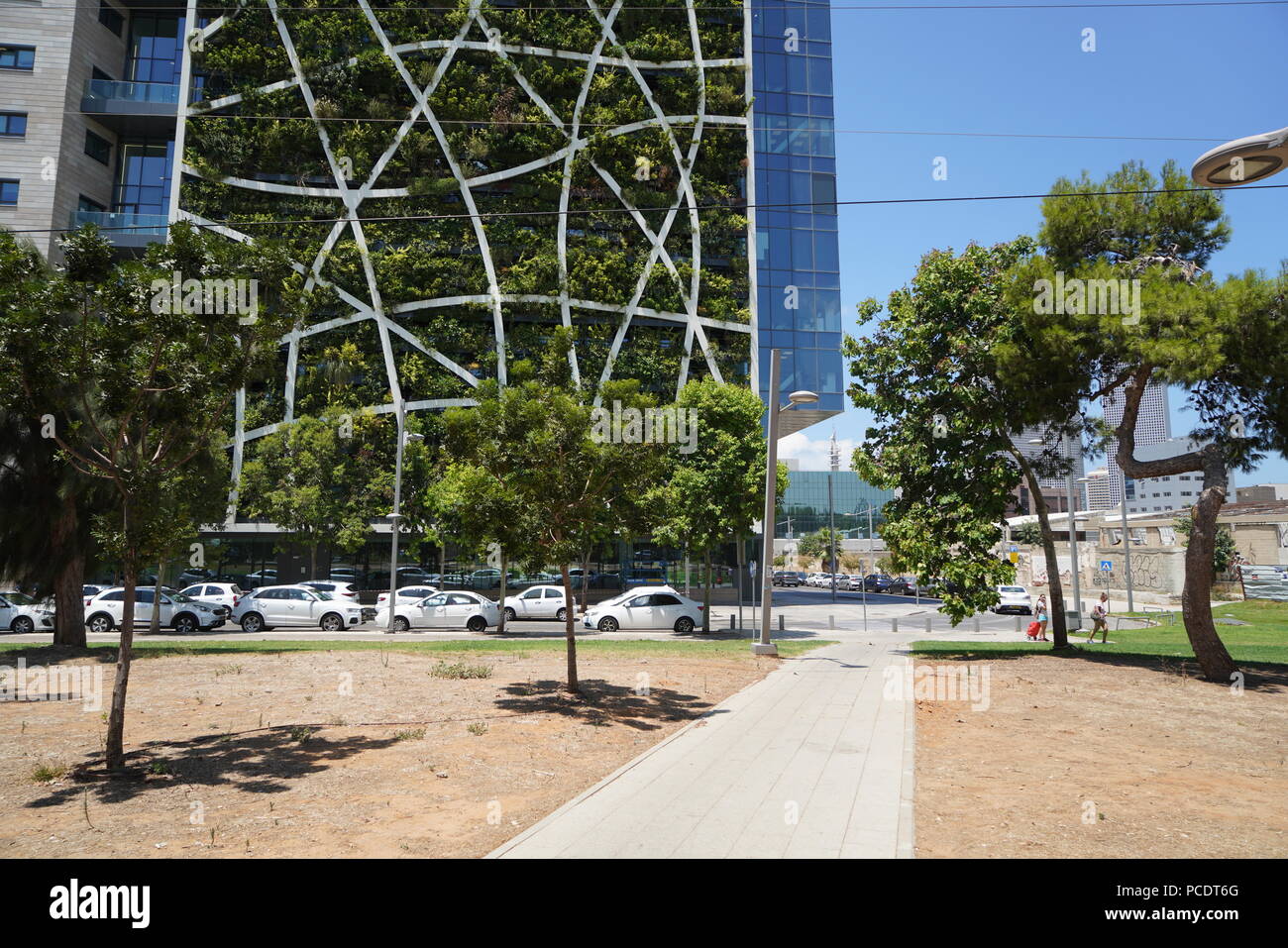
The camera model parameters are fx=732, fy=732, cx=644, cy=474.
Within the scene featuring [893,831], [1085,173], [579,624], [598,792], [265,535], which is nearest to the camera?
[893,831]

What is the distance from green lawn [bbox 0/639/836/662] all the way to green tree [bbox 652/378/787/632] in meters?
4.91

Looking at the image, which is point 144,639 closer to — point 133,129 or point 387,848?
point 387,848

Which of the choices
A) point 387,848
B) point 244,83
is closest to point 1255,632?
point 387,848

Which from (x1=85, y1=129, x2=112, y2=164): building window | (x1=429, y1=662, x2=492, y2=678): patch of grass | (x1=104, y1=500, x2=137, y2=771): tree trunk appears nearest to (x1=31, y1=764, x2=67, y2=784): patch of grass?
(x1=104, y1=500, x2=137, y2=771): tree trunk

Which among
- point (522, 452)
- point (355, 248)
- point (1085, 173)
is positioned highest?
point (355, 248)

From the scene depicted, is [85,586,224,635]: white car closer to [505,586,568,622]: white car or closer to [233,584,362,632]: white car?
[233,584,362,632]: white car

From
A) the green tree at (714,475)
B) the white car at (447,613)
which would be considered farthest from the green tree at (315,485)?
the green tree at (714,475)

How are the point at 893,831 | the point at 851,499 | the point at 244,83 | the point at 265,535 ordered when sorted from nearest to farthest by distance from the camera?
the point at 893,831
the point at 265,535
the point at 244,83
the point at 851,499

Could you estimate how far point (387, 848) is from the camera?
575 centimetres

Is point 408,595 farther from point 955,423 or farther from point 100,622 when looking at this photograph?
point 955,423

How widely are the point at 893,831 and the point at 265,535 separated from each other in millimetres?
44477

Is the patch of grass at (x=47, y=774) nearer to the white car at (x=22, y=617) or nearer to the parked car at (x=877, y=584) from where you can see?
the white car at (x=22, y=617)

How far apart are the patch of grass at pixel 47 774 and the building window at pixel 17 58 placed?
169 ft

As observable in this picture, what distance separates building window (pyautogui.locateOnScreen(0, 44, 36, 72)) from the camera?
4181 cm
